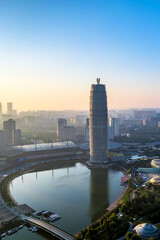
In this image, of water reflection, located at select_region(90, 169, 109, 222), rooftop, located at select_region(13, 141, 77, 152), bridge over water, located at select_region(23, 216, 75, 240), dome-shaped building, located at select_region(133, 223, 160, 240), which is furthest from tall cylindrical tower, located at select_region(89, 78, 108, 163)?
dome-shaped building, located at select_region(133, 223, 160, 240)

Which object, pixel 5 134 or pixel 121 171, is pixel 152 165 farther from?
pixel 5 134

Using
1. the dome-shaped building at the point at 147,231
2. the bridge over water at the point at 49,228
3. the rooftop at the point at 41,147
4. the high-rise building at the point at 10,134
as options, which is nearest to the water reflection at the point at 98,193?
the bridge over water at the point at 49,228

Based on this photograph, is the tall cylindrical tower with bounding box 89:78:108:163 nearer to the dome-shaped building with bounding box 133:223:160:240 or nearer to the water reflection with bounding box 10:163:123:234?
the water reflection with bounding box 10:163:123:234

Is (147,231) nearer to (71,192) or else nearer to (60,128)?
(71,192)

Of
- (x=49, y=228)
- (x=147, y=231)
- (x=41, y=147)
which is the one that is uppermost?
(x=41, y=147)

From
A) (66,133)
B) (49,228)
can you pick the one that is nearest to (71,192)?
(49,228)
